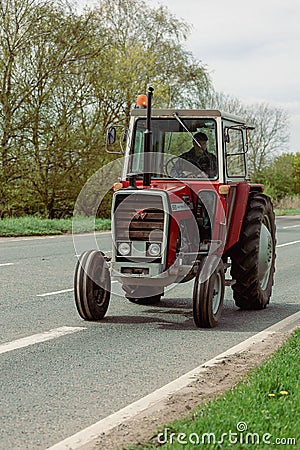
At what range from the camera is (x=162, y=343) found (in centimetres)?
815

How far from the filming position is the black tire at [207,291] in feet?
28.7

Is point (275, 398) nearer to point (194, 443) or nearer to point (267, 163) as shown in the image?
point (194, 443)

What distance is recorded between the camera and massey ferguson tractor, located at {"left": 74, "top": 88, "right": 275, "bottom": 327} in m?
8.88

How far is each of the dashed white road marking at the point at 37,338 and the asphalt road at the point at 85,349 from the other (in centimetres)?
1

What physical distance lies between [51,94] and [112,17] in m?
9.99

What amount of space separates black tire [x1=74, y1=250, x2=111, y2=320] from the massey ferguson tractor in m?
0.01

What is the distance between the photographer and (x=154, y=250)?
8859 mm

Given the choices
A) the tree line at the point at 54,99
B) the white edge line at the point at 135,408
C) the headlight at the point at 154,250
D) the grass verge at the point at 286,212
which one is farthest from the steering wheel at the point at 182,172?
the grass verge at the point at 286,212

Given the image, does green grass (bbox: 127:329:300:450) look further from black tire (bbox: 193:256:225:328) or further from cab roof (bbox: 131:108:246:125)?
cab roof (bbox: 131:108:246:125)

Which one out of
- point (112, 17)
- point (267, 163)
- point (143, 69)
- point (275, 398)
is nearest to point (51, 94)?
point (143, 69)

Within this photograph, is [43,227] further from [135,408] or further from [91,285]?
[135,408]

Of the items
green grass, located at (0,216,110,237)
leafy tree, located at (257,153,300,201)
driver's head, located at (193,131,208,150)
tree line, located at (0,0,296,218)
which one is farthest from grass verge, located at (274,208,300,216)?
driver's head, located at (193,131,208,150)

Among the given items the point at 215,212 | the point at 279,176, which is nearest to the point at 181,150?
the point at 215,212

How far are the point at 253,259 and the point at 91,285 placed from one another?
2.21 m
